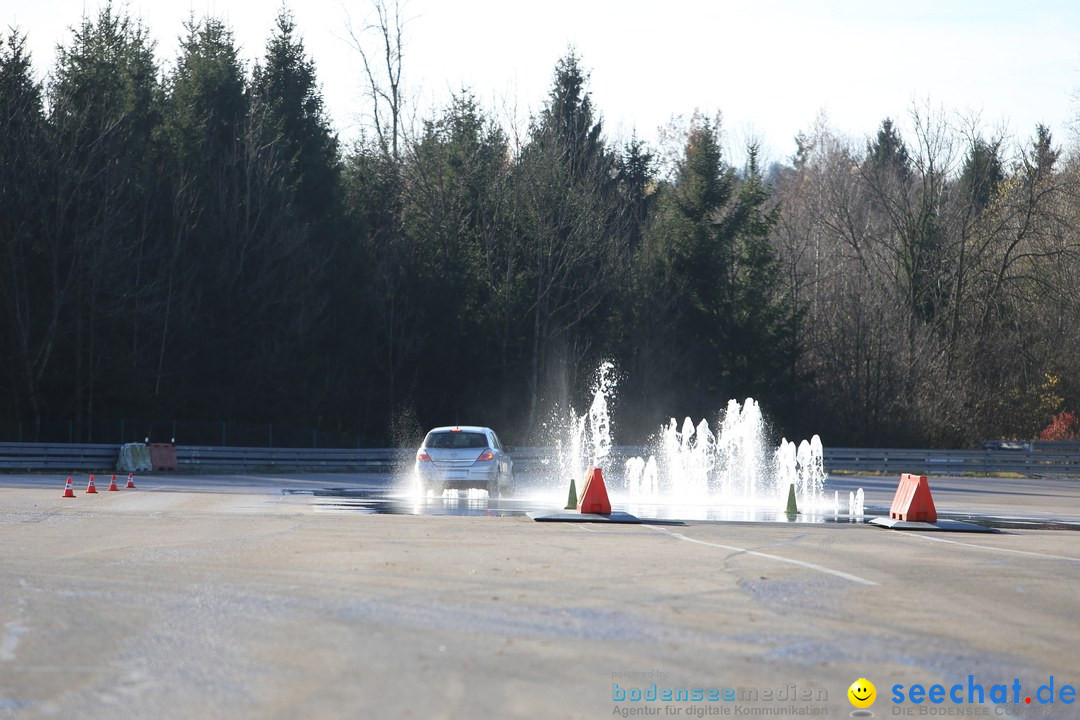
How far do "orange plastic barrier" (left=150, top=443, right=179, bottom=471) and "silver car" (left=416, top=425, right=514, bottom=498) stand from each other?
47.5ft

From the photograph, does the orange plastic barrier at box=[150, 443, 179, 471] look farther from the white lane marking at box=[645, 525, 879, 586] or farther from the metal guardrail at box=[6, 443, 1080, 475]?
the white lane marking at box=[645, 525, 879, 586]

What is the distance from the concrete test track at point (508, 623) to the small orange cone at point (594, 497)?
3.34 meters

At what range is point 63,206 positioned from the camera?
42812 mm

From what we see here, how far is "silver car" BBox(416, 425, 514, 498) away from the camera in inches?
1019

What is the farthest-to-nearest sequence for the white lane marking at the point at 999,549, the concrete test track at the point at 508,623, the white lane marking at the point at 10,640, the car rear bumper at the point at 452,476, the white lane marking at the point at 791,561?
the car rear bumper at the point at 452,476 < the white lane marking at the point at 999,549 < the white lane marking at the point at 791,561 < the white lane marking at the point at 10,640 < the concrete test track at the point at 508,623

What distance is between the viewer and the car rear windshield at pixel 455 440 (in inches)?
1033

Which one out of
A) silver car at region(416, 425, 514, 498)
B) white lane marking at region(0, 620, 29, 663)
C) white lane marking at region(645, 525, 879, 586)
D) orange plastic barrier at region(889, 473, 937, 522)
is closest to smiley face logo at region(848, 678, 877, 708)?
white lane marking at region(645, 525, 879, 586)

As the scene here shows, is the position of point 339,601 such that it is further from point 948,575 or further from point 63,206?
point 63,206

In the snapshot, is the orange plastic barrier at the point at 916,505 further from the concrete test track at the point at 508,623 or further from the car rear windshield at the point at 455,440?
the car rear windshield at the point at 455,440

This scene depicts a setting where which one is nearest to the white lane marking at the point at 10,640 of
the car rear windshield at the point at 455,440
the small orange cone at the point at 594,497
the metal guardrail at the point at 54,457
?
the small orange cone at the point at 594,497

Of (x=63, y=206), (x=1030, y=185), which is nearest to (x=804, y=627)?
(x=63, y=206)

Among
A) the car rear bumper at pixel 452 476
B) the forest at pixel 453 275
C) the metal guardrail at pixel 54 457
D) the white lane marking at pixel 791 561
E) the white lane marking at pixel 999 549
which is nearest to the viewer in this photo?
the white lane marking at pixel 791 561

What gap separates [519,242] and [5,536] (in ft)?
128

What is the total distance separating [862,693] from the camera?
294 inches
